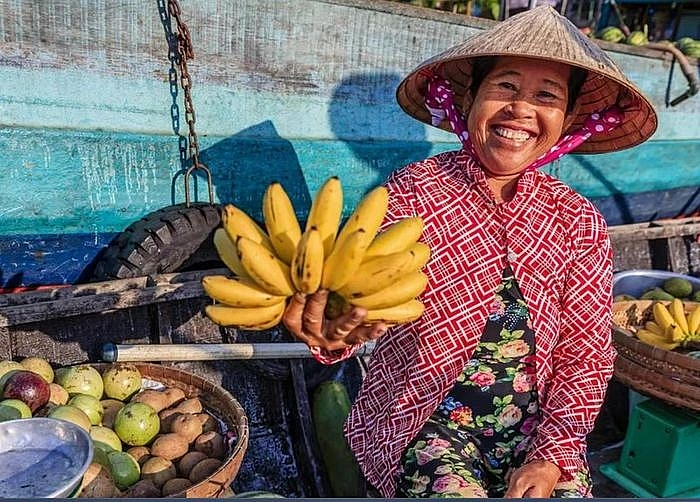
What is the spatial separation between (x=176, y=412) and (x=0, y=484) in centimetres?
75

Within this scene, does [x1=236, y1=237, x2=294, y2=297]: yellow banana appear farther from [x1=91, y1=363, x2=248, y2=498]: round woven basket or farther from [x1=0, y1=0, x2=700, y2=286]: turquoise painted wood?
[x1=0, y1=0, x2=700, y2=286]: turquoise painted wood

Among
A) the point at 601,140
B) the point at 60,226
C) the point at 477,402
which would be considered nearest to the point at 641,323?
the point at 601,140

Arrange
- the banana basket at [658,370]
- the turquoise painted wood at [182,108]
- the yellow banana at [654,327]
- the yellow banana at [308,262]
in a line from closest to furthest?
the yellow banana at [308,262], the turquoise painted wood at [182,108], the banana basket at [658,370], the yellow banana at [654,327]

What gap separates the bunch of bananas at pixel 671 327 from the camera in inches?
127

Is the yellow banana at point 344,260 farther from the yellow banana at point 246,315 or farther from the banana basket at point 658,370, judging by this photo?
the banana basket at point 658,370

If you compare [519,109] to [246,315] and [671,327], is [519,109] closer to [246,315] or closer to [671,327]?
[246,315]

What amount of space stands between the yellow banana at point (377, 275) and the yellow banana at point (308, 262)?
8 cm

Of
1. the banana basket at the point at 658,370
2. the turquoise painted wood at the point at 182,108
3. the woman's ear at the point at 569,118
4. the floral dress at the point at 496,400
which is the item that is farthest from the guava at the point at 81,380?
the banana basket at the point at 658,370

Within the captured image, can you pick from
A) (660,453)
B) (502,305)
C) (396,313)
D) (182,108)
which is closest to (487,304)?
(502,305)

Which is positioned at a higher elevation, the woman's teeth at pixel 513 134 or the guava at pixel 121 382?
the woman's teeth at pixel 513 134

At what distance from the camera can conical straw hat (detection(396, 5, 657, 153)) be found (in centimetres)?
180

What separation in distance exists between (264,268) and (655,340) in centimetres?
263

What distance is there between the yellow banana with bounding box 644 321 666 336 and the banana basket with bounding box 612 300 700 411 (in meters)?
0.17

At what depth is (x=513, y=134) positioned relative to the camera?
186cm
